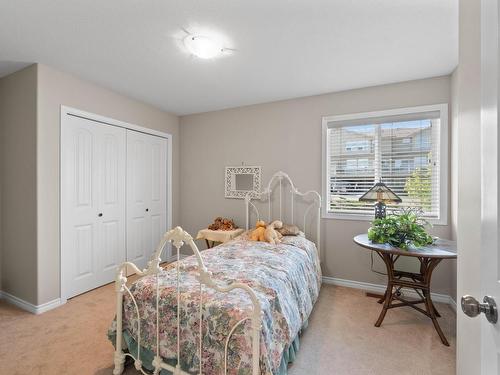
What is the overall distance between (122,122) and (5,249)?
1.89 metres

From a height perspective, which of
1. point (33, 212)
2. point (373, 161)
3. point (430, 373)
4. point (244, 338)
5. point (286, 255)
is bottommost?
point (430, 373)

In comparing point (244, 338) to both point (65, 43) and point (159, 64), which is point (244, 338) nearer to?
point (159, 64)

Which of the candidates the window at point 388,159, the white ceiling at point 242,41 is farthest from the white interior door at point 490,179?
the window at point 388,159

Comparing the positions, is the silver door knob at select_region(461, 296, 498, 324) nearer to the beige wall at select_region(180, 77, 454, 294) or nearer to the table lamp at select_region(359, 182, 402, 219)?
the table lamp at select_region(359, 182, 402, 219)

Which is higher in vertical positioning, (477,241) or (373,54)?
(373,54)

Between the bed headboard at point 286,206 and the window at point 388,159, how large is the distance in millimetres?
188

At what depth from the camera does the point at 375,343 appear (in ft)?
6.57

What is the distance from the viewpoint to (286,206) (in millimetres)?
3455

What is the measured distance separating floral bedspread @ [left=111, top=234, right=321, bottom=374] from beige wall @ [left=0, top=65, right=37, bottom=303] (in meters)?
1.63

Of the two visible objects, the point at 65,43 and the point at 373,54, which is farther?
the point at 373,54

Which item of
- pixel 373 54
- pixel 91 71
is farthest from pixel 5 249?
pixel 373 54

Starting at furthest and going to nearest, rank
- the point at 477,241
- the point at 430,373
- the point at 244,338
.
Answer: the point at 430,373
the point at 244,338
the point at 477,241

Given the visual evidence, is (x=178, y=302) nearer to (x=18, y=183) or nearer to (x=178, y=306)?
(x=178, y=306)

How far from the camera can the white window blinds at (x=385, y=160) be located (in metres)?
2.79
